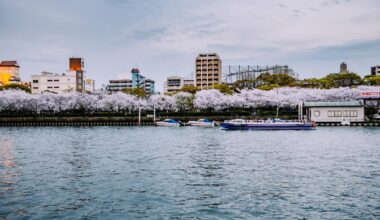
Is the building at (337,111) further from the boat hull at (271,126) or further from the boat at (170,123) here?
the boat at (170,123)

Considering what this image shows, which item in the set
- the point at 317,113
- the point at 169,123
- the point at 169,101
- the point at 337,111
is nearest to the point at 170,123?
the point at 169,123

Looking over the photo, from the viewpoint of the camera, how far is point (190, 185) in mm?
27141

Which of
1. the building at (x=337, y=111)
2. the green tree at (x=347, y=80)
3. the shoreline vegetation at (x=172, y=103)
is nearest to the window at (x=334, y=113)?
the building at (x=337, y=111)

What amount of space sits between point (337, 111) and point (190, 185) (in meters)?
83.7

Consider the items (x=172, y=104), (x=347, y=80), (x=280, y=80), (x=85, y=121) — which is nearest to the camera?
(x=85, y=121)

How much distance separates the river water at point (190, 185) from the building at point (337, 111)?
205ft

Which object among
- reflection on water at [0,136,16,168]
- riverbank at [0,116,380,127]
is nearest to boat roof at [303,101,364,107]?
riverbank at [0,116,380,127]

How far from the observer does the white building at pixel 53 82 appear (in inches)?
7456

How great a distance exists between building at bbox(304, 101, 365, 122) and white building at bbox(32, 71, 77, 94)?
116 meters

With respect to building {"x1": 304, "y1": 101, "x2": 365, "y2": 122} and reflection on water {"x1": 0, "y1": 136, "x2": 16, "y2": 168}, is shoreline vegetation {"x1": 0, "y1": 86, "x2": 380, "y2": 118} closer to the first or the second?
building {"x1": 304, "y1": 101, "x2": 365, "y2": 122}

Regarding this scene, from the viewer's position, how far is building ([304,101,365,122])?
4043 inches

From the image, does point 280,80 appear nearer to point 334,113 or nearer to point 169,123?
point 334,113

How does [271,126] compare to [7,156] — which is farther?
[271,126]

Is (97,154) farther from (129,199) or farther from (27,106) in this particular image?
(27,106)
